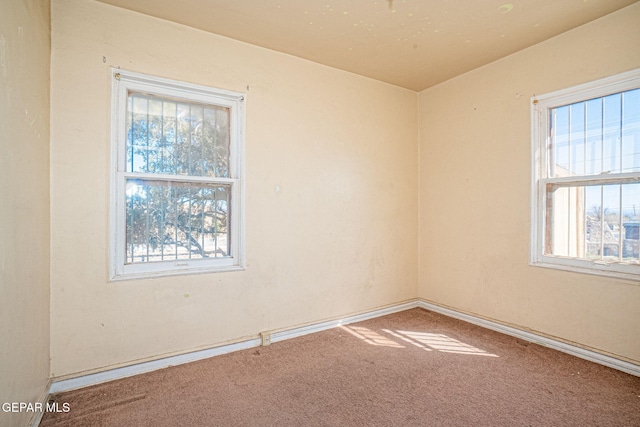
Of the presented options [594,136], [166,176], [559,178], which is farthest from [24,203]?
[594,136]

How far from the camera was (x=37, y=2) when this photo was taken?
1.83m

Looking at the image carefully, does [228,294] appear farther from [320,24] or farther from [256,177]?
[320,24]

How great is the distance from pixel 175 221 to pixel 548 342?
3293mm

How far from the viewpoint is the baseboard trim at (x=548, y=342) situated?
2383 mm

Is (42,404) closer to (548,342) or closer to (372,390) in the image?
(372,390)

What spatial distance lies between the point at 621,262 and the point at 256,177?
9.63 ft

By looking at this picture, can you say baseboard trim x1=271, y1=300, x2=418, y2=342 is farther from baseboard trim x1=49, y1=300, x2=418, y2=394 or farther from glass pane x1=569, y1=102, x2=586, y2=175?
glass pane x1=569, y1=102, x2=586, y2=175

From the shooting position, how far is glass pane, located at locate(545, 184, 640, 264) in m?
2.41

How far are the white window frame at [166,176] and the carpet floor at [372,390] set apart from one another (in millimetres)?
751

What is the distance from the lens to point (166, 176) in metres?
2.51

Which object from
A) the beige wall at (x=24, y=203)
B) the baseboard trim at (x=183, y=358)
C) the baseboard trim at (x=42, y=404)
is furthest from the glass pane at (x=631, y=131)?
the baseboard trim at (x=42, y=404)

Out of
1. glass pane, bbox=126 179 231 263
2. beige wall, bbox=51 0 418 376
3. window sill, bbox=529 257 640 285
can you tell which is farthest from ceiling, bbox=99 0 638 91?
window sill, bbox=529 257 640 285

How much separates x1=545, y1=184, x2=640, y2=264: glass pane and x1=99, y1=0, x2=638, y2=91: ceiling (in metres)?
1.33

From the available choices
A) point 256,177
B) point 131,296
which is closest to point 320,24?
point 256,177
